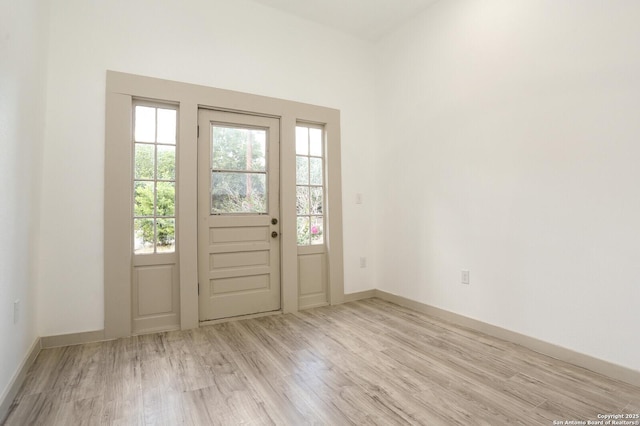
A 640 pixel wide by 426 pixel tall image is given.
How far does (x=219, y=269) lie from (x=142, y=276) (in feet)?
2.24

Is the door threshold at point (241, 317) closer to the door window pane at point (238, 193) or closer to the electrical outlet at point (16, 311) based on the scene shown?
the door window pane at point (238, 193)

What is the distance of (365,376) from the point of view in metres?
2.11

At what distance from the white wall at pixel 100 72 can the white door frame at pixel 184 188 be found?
0.08 meters

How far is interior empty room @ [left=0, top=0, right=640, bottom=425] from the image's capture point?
1.95 metres

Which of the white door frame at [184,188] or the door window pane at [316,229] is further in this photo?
the door window pane at [316,229]

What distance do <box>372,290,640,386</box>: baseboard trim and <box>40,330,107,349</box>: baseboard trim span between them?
306cm

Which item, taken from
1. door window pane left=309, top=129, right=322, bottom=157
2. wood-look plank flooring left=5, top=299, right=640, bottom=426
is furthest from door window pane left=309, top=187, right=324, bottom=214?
wood-look plank flooring left=5, top=299, right=640, bottom=426

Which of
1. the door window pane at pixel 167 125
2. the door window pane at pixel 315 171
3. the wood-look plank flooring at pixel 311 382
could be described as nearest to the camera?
the wood-look plank flooring at pixel 311 382

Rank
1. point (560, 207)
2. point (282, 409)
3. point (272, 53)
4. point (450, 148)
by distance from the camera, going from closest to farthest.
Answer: point (282, 409), point (560, 207), point (450, 148), point (272, 53)

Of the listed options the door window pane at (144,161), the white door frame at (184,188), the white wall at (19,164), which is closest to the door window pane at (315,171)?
the white door frame at (184,188)

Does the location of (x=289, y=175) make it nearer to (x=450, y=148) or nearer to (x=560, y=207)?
(x=450, y=148)

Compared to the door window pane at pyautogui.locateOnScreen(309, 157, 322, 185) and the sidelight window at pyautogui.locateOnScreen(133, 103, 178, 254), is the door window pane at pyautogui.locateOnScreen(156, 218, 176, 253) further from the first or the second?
the door window pane at pyautogui.locateOnScreen(309, 157, 322, 185)

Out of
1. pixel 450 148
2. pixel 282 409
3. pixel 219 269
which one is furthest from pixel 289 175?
pixel 282 409

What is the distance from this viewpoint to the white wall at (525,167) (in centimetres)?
212
